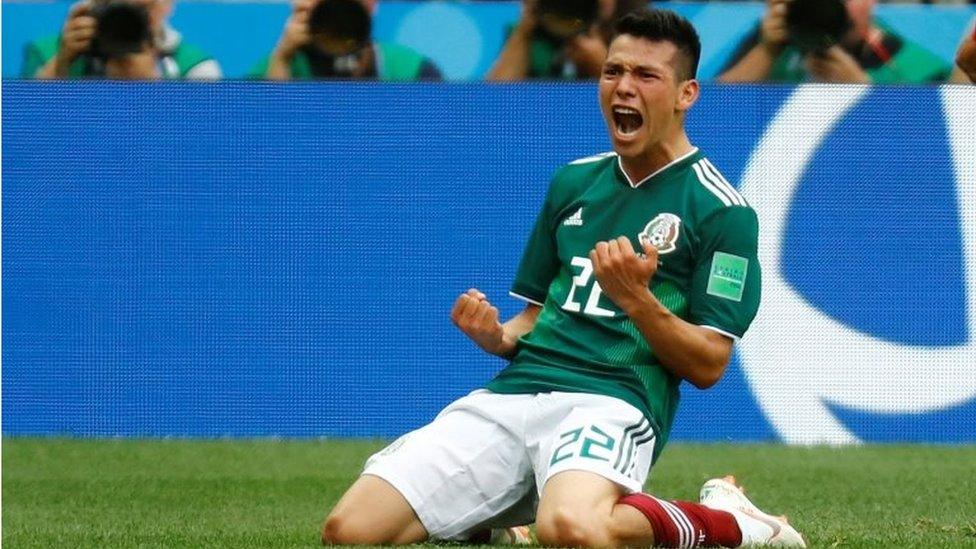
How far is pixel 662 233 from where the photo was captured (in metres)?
5.12

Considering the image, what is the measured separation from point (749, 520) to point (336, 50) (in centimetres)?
484

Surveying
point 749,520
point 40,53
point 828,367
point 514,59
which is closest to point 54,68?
point 40,53

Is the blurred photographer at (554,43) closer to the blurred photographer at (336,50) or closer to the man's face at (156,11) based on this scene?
the blurred photographer at (336,50)

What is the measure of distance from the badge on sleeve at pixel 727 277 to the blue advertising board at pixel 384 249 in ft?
13.4

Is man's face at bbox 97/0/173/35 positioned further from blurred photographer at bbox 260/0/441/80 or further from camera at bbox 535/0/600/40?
camera at bbox 535/0/600/40

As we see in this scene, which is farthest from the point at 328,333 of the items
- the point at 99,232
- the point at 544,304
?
the point at 544,304

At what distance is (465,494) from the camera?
17.0ft

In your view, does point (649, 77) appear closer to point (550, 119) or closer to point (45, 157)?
point (550, 119)

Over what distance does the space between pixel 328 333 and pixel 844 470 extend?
256 centimetres

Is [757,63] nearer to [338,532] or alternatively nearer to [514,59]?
[514,59]

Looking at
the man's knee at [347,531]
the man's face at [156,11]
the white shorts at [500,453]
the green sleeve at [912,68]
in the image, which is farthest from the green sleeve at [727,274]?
the man's face at [156,11]

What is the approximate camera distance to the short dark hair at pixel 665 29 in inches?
202

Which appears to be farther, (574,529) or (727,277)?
(727,277)

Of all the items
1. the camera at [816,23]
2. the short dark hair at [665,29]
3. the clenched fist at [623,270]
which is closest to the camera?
the clenched fist at [623,270]
